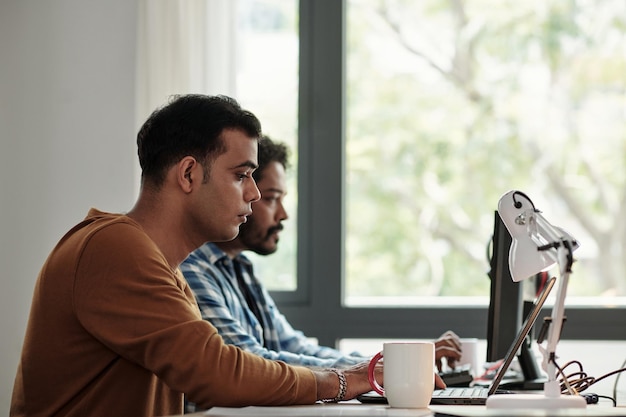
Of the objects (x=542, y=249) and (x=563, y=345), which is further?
(x=563, y=345)

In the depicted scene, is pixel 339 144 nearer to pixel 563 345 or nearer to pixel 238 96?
pixel 238 96

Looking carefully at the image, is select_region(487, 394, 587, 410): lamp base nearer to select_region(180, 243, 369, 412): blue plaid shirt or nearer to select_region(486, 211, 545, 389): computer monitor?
select_region(486, 211, 545, 389): computer monitor

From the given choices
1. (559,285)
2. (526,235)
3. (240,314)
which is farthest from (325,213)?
(559,285)

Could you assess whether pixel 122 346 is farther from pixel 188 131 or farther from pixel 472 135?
pixel 472 135

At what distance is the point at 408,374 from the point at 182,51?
1864 mm

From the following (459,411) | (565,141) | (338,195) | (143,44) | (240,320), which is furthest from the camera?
(565,141)

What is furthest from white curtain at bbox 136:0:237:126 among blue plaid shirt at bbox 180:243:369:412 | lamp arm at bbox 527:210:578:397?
lamp arm at bbox 527:210:578:397

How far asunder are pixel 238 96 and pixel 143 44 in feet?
1.28

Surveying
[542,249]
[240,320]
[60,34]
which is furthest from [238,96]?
[542,249]

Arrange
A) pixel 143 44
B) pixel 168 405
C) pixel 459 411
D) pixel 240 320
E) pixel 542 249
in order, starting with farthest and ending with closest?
pixel 143 44 → pixel 240 320 → pixel 168 405 → pixel 542 249 → pixel 459 411

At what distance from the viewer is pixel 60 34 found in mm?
3166

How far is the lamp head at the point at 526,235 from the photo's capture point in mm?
1465

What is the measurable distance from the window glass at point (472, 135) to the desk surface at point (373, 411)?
1.97m

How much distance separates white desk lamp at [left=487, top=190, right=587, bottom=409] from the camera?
133cm
